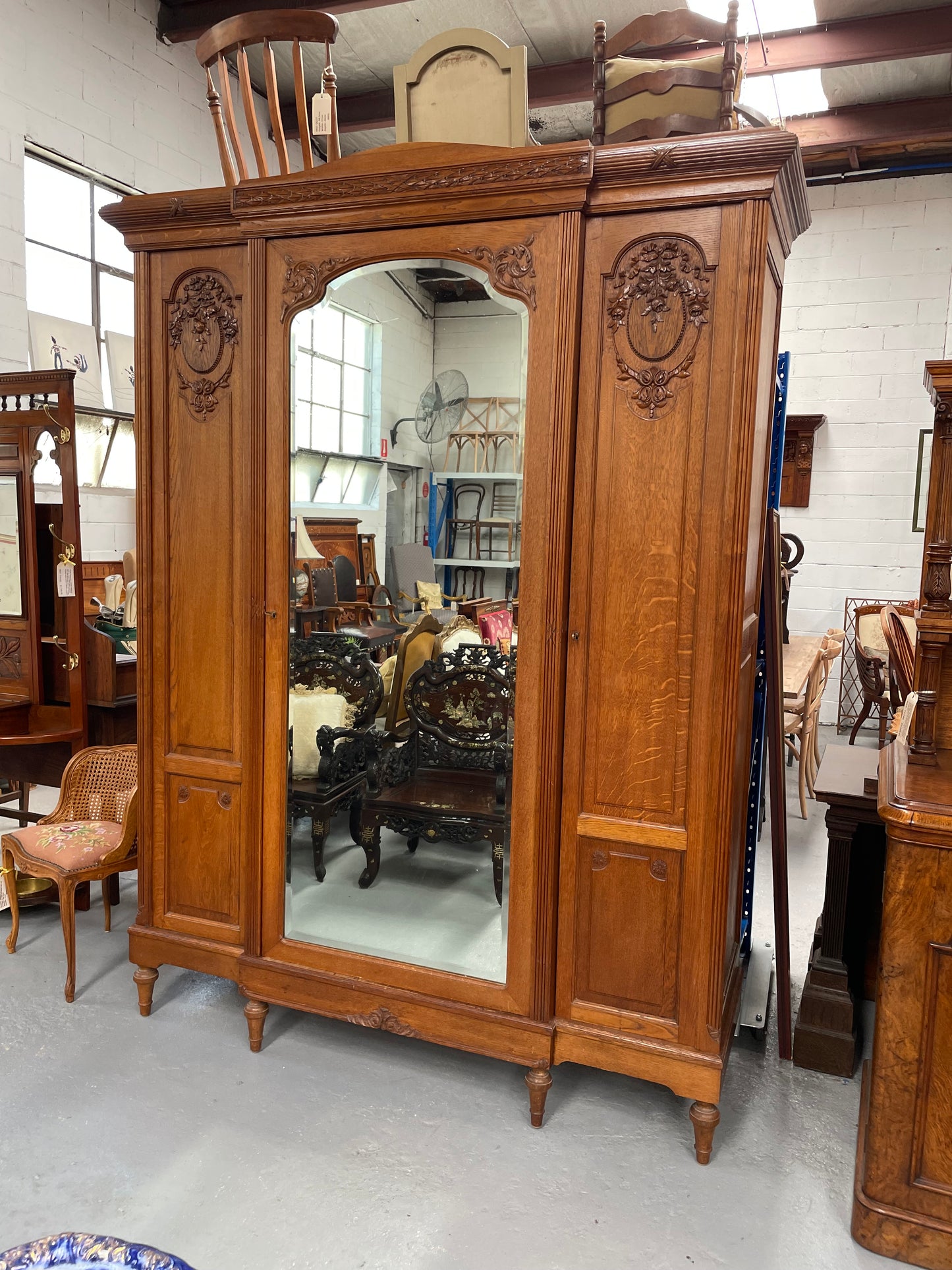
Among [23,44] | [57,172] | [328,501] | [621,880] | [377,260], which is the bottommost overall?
[621,880]

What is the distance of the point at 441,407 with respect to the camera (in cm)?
231

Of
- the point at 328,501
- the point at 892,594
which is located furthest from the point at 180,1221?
the point at 892,594

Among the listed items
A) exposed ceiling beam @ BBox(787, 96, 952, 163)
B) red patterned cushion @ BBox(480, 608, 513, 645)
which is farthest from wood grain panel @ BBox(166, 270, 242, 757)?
exposed ceiling beam @ BBox(787, 96, 952, 163)

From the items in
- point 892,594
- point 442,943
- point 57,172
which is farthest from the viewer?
point 892,594

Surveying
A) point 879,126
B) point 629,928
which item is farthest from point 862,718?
point 629,928

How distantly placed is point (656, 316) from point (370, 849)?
1.59m

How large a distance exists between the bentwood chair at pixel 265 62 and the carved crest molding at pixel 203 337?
0.28 m

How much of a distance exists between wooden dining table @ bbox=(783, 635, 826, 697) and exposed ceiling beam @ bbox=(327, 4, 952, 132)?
11.8 feet

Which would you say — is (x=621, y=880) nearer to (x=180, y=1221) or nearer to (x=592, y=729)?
(x=592, y=729)

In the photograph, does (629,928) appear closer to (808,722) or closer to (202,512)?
(202,512)

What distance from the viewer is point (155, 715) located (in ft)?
8.57

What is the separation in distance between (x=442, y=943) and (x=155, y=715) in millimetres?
1081

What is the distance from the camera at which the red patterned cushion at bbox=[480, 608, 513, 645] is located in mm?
2240

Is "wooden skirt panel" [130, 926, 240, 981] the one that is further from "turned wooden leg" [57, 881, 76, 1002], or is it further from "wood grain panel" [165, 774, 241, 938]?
"turned wooden leg" [57, 881, 76, 1002]
